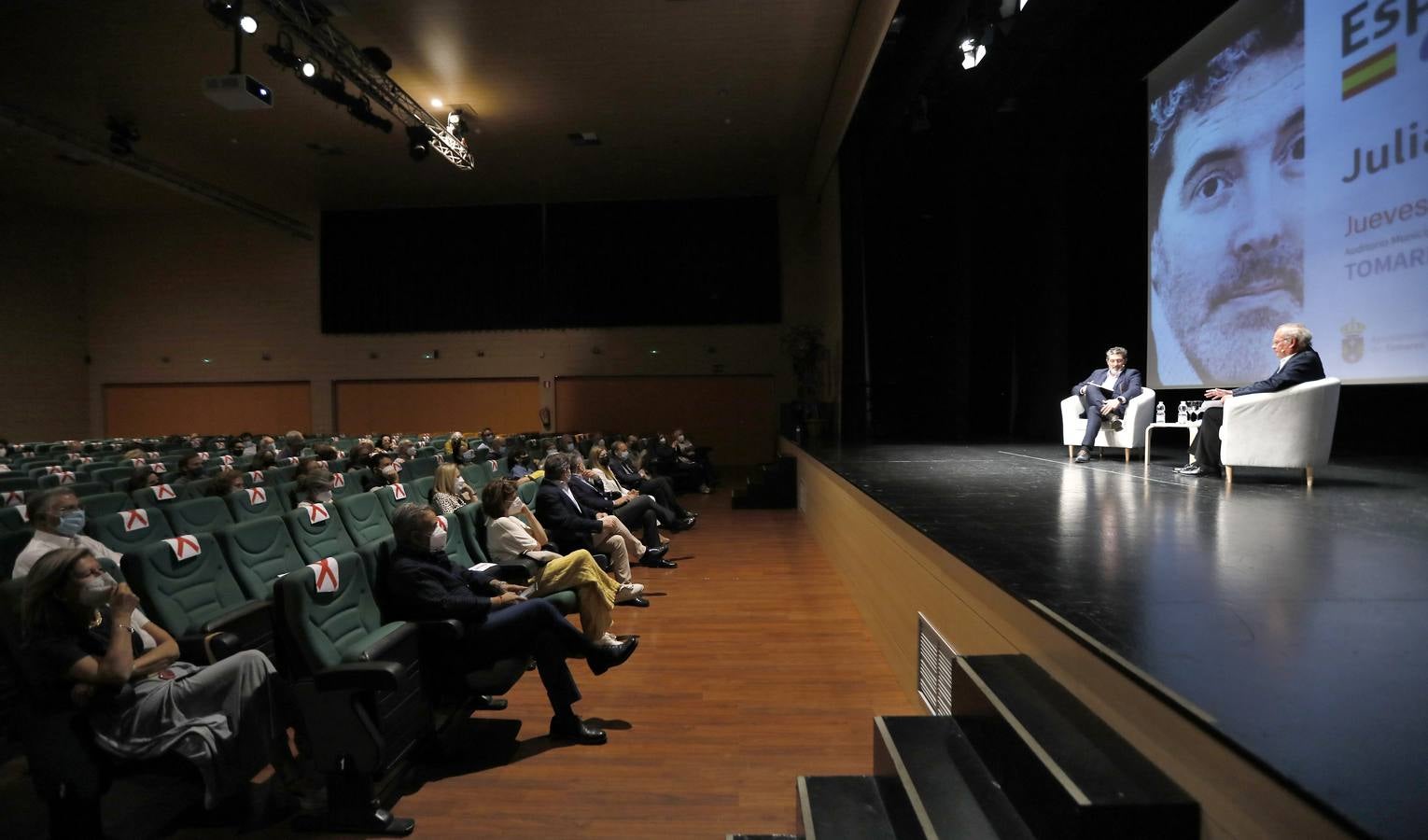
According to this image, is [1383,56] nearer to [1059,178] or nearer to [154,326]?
[1059,178]

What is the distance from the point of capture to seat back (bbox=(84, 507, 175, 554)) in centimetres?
317

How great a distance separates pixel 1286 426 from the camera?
4.19 m

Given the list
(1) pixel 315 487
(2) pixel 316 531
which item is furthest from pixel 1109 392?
(1) pixel 315 487

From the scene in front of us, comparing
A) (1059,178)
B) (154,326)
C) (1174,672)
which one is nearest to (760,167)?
(1059,178)

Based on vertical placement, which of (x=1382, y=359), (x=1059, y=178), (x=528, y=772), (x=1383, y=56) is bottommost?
(x=528, y=772)

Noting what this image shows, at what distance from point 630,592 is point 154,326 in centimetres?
1637

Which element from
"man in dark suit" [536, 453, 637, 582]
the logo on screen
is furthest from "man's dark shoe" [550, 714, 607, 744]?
the logo on screen

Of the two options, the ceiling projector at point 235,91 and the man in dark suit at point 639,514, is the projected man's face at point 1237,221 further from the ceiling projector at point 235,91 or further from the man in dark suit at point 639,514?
the ceiling projector at point 235,91

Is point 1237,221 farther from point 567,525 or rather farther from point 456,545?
point 456,545

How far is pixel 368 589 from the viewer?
2.60 meters

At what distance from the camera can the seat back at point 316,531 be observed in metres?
3.34

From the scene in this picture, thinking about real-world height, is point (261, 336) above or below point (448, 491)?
above

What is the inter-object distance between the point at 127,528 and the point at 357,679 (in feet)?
6.69

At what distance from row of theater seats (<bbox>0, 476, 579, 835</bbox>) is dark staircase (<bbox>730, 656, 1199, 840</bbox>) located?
136cm
